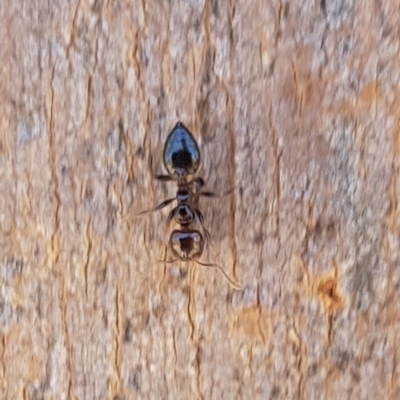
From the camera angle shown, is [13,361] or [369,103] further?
[13,361]

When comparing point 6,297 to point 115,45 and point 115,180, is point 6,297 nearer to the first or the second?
point 115,180

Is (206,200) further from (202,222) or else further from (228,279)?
(228,279)

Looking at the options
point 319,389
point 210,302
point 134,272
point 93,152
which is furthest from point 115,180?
point 319,389

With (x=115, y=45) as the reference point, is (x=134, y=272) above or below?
below

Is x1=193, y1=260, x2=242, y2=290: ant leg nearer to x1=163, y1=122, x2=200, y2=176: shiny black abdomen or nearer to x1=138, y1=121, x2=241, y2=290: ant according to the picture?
x1=138, y1=121, x2=241, y2=290: ant

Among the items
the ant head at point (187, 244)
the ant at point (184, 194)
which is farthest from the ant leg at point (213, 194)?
the ant head at point (187, 244)

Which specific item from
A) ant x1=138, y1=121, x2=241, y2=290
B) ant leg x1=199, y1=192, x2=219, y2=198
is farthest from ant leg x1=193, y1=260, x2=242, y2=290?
ant leg x1=199, y1=192, x2=219, y2=198

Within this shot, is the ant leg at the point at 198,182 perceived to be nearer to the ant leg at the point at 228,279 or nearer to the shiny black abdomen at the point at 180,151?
the shiny black abdomen at the point at 180,151
